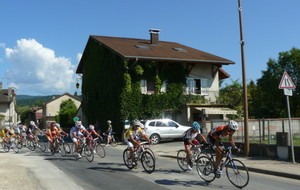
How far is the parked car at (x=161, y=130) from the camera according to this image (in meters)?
22.8

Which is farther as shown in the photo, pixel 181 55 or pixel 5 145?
pixel 181 55

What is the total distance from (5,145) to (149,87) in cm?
1313

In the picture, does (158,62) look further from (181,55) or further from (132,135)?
(132,135)

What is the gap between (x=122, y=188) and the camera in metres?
8.46

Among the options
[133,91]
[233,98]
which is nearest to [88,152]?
[133,91]

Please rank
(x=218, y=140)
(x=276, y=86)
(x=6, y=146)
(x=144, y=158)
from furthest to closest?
(x=276, y=86) → (x=6, y=146) → (x=144, y=158) → (x=218, y=140)

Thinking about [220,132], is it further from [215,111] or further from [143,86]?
[143,86]

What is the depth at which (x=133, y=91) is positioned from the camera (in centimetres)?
2819

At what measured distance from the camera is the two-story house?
92.3 ft

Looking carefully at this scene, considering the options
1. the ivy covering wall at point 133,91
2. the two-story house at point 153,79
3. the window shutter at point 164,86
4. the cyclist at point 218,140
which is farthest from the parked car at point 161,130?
the cyclist at point 218,140

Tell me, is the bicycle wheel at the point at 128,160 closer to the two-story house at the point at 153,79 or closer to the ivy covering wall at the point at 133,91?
the two-story house at the point at 153,79

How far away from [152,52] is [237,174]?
893 inches

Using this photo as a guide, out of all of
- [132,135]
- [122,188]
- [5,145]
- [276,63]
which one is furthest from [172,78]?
[276,63]

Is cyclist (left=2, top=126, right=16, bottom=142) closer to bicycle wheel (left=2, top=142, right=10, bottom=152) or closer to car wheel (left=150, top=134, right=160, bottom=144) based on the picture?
bicycle wheel (left=2, top=142, right=10, bottom=152)
